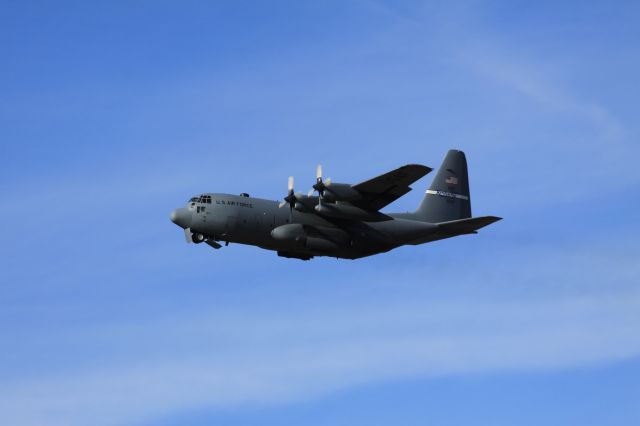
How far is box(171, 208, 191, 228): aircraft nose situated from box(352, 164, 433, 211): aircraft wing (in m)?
8.82

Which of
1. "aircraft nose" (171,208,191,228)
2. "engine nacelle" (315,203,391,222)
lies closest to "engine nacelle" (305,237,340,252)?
"engine nacelle" (315,203,391,222)

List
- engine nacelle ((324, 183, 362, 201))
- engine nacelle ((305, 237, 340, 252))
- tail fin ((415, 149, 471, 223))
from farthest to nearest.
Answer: tail fin ((415, 149, 471, 223)) → engine nacelle ((305, 237, 340, 252)) → engine nacelle ((324, 183, 362, 201))

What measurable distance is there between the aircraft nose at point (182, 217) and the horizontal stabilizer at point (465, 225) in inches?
527

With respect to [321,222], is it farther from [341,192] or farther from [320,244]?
[341,192]

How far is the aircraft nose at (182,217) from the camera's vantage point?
1973 inches

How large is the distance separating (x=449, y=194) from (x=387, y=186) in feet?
27.5

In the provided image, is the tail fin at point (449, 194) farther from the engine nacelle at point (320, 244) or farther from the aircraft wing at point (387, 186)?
the engine nacelle at point (320, 244)

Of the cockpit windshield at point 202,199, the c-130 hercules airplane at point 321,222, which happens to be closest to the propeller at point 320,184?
the c-130 hercules airplane at point 321,222

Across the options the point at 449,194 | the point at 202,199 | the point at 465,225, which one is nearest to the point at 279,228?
the point at 202,199

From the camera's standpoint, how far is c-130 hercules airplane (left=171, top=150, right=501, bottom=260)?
48.2 meters

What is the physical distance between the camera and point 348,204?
4884 cm

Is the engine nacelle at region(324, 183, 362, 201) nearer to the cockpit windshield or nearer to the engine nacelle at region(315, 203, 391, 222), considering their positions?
the engine nacelle at region(315, 203, 391, 222)

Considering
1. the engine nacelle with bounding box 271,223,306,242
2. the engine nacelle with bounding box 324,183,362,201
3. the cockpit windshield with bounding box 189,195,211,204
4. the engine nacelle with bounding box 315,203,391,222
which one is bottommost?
the engine nacelle with bounding box 271,223,306,242

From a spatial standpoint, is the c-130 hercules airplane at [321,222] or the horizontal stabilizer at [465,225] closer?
the c-130 hercules airplane at [321,222]
